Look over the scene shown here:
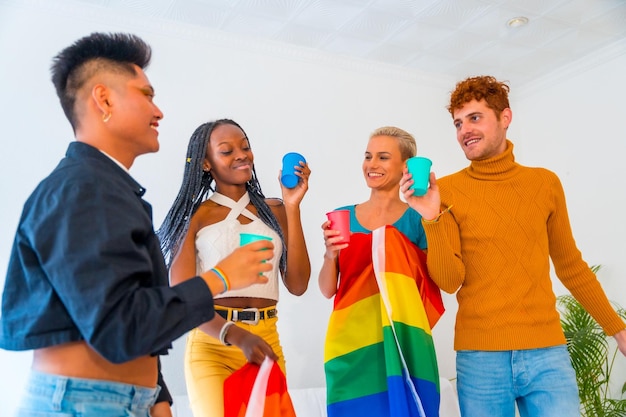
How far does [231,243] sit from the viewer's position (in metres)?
2.16

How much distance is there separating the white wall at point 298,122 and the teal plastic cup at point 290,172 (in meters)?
1.60

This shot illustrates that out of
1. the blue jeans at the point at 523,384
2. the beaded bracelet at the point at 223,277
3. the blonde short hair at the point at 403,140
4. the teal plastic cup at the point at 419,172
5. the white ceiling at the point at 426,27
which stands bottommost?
the blue jeans at the point at 523,384

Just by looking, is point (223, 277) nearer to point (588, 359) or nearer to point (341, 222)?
point (341, 222)

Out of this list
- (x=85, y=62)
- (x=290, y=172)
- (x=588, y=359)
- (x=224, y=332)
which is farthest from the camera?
(x=588, y=359)

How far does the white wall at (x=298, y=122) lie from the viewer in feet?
11.4

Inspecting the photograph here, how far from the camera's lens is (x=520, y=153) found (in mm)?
5242

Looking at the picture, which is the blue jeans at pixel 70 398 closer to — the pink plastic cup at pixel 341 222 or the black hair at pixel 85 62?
the black hair at pixel 85 62

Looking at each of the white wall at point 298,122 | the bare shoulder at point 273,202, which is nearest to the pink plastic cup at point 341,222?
the bare shoulder at point 273,202

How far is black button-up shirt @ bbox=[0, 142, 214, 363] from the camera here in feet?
3.57

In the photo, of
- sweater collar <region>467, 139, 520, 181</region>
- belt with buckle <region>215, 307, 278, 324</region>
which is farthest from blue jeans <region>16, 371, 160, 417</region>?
sweater collar <region>467, 139, 520, 181</region>

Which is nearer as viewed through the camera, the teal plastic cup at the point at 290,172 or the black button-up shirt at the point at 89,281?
the black button-up shirt at the point at 89,281

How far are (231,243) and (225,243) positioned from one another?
0.02 meters

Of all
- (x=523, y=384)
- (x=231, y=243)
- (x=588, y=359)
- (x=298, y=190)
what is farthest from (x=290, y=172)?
(x=588, y=359)

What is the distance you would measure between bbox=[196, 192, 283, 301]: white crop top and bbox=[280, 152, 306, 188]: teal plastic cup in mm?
184
